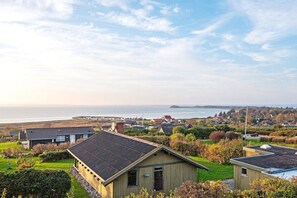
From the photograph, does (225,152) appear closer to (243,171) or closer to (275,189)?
(243,171)

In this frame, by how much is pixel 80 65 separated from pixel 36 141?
67.1ft

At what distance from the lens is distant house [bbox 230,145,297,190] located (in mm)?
15062

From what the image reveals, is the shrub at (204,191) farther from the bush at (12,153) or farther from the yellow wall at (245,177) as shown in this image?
the bush at (12,153)

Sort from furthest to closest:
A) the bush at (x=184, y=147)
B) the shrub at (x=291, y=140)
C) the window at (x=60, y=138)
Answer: the window at (x=60, y=138) < the shrub at (x=291, y=140) < the bush at (x=184, y=147)

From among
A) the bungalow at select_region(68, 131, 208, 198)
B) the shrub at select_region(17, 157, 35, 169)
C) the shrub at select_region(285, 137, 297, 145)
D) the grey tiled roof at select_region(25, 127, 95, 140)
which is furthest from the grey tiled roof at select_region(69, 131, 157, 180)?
the shrub at select_region(285, 137, 297, 145)

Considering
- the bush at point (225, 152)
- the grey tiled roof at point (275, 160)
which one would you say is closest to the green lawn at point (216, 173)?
the bush at point (225, 152)

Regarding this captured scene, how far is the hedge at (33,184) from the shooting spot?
12.8 metres

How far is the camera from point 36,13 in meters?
16.0

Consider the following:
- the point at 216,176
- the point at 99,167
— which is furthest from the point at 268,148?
the point at 99,167

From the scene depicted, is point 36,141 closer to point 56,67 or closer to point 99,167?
point 56,67

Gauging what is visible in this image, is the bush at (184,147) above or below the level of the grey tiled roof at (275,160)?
below

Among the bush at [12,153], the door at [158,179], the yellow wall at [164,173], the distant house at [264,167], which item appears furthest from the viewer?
the bush at [12,153]

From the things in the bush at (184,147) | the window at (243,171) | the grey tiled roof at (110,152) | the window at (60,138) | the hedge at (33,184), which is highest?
the grey tiled roof at (110,152)

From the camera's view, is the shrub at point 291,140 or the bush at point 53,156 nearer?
the bush at point 53,156
